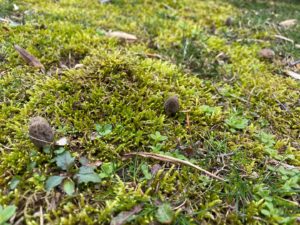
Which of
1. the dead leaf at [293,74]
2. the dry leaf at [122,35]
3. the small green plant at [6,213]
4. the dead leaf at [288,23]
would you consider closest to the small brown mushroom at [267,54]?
the dead leaf at [293,74]

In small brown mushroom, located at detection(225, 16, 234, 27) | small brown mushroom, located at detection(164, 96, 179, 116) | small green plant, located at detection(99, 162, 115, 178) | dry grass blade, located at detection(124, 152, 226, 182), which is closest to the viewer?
small green plant, located at detection(99, 162, 115, 178)

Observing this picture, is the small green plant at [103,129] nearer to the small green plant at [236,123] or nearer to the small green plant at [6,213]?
the small green plant at [6,213]

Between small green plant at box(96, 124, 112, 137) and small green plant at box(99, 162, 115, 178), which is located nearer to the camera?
small green plant at box(99, 162, 115, 178)

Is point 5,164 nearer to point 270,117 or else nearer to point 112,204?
point 112,204

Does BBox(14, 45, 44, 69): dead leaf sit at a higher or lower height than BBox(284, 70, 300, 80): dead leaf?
higher

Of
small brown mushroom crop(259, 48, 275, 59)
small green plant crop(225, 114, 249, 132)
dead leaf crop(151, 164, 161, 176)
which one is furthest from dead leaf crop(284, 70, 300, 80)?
dead leaf crop(151, 164, 161, 176)

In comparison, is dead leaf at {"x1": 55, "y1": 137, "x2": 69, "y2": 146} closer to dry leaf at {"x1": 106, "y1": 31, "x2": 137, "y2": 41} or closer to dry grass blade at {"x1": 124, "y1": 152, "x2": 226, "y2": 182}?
dry grass blade at {"x1": 124, "y1": 152, "x2": 226, "y2": 182}

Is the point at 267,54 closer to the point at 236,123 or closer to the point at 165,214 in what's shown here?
the point at 236,123
